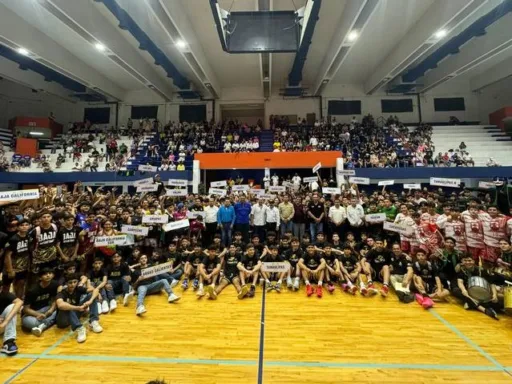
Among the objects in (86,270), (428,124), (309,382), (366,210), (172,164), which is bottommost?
(309,382)

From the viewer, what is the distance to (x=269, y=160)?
590 inches

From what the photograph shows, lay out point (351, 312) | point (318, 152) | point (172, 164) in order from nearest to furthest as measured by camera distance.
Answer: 1. point (351, 312)
2. point (318, 152)
3. point (172, 164)

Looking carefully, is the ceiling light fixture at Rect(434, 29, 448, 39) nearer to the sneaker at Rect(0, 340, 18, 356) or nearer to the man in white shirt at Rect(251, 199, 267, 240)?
the man in white shirt at Rect(251, 199, 267, 240)

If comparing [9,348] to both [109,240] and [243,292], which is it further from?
[243,292]

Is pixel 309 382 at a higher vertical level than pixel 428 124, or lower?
lower

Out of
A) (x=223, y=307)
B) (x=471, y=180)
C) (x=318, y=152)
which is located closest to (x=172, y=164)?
(x=318, y=152)

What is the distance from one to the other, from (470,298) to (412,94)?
20.7 metres

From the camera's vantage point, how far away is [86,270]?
5680 millimetres

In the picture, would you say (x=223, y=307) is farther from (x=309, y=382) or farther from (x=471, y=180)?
(x=471, y=180)

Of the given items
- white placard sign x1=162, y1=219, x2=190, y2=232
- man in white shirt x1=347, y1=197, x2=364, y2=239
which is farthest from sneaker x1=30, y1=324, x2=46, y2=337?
man in white shirt x1=347, y1=197, x2=364, y2=239

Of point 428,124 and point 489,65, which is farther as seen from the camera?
point 428,124

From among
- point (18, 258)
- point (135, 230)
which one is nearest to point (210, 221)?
point (135, 230)

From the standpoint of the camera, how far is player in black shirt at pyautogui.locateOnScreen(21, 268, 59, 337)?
4117 millimetres

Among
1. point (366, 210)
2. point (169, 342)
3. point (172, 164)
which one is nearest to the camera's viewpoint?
point (169, 342)
